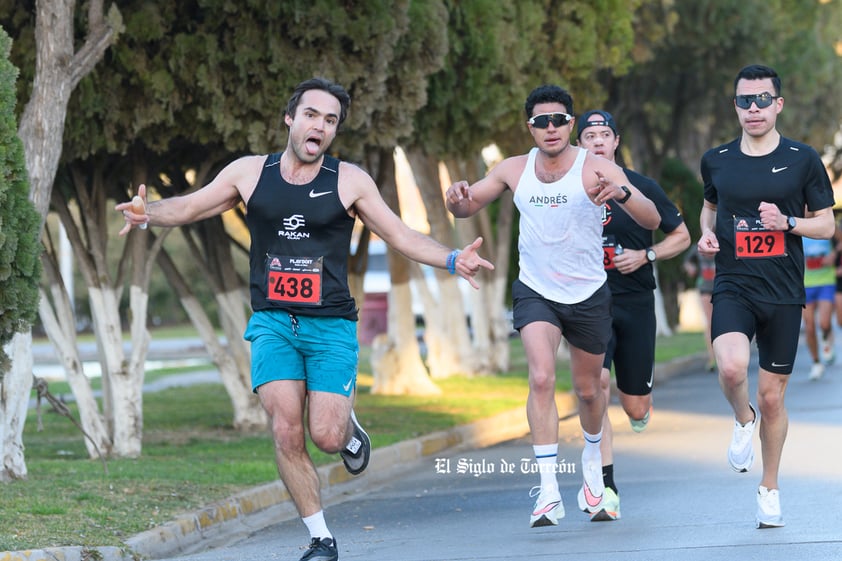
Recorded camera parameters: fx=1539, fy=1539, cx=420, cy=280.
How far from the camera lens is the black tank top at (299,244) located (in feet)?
23.8

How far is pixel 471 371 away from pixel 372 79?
9.62 meters

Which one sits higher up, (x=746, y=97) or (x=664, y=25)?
(x=664, y=25)

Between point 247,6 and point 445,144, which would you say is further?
point 445,144

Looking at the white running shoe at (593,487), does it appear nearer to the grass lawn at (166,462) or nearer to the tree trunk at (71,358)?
the grass lawn at (166,462)

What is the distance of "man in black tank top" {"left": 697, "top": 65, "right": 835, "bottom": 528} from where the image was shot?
26.4ft

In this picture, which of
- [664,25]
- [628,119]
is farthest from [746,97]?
[628,119]

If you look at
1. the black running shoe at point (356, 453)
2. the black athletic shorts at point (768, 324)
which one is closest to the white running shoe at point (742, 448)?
the black athletic shorts at point (768, 324)

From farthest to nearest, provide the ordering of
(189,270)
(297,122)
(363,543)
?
(189,270) → (363,543) → (297,122)

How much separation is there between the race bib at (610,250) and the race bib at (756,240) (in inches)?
45.0

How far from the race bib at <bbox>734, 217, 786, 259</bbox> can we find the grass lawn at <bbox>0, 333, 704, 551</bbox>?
3.67 metres

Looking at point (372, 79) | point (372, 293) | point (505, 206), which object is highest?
point (372, 79)

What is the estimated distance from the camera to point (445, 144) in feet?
56.7

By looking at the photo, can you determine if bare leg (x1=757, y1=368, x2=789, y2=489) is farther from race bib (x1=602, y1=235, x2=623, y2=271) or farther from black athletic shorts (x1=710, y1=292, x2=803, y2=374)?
race bib (x1=602, y1=235, x2=623, y2=271)

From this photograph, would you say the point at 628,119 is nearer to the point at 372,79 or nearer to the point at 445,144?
the point at 445,144
